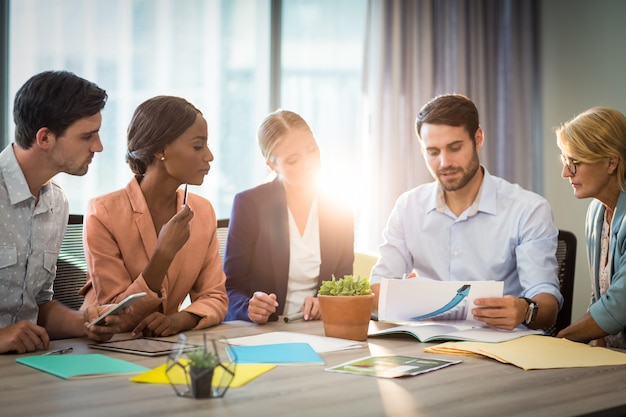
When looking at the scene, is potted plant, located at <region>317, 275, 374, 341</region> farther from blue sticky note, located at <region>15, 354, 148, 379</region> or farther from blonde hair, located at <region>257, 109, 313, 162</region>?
blonde hair, located at <region>257, 109, 313, 162</region>

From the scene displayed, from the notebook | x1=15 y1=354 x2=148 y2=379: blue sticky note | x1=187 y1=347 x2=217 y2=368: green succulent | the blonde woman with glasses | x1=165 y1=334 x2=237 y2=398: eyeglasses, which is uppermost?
the blonde woman with glasses

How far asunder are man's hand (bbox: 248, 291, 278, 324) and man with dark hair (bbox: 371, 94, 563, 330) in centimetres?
43

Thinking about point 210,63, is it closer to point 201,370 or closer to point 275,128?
point 275,128

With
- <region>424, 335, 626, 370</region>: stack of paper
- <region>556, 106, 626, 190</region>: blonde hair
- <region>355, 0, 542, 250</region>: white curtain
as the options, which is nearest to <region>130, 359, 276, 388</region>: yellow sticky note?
<region>424, 335, 626, 370</region>: stack of paper

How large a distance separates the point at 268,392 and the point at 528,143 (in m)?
3.88

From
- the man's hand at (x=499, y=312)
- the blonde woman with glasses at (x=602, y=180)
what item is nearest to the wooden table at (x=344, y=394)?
the man's hand at (x=499, y=312)

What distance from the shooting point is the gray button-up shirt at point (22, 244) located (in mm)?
2010

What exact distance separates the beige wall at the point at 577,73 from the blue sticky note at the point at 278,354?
3210 millimetres

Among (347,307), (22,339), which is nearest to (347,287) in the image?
(347,307)

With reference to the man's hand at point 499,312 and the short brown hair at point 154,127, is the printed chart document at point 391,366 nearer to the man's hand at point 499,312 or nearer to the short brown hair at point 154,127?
the man's hand at point 499,312

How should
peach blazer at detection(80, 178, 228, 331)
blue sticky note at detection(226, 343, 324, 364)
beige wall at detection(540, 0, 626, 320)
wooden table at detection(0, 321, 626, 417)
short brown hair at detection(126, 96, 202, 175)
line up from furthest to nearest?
beige wall at detection(540, 0, 626, 320) < short brown hair at detection(126, 96, 202, 175) < peach blazer at detection(80, 178, 228, 331) < blue sticky note at detection(226, 343, 324, 364) < wooden table at detection(0, 321, 626, 417)

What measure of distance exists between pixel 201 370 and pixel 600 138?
1.66 metres

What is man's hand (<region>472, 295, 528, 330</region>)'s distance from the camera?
2.00 m

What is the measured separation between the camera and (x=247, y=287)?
270 cm
